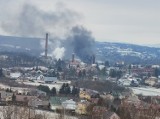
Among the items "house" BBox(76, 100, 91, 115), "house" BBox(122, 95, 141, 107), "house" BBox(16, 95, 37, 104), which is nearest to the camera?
"house" BBox(76, 100, 91, 115)

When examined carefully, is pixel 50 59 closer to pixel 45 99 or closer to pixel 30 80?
pixel 30 80

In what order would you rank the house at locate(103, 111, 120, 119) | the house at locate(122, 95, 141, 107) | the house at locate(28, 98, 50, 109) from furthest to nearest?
the house at locate(28, 98, 50, 109)
the house at locate(122, 95, 141, 107)
the house at locate(103, 111, 120, 119)

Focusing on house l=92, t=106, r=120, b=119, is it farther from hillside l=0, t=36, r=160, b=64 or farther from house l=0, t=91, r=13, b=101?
hillside l=0, t=36, r=160, b=64

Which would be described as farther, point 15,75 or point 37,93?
point 15,75

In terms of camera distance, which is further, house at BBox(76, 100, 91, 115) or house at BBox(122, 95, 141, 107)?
house at BBox(122, 95, 141, 107)

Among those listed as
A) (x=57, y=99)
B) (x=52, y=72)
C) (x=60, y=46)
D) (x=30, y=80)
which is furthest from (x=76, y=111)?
(x=60, y=46)

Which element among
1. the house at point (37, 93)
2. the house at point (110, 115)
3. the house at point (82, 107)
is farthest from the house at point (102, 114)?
the house at point (37, 93)

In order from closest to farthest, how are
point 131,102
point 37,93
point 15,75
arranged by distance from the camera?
point 131,102, point 37,93, point 15,75

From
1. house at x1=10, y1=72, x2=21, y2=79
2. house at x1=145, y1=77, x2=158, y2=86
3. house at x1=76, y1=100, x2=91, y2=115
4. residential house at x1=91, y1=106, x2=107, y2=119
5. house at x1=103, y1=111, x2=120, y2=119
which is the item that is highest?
residential house at x1=91, y1=106, x2=107, y2=119

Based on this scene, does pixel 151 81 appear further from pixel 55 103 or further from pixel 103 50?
pixel 103 50

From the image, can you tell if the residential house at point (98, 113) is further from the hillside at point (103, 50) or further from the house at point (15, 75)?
the hillside at point (103, 50)

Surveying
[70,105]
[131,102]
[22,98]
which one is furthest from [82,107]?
[22,98]

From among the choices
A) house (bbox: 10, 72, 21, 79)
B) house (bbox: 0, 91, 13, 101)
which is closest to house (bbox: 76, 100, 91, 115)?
house (bbox: 0, 91, 13, 101)
